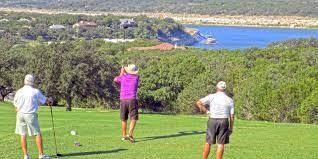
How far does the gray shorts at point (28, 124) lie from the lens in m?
14.6

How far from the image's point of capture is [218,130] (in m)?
14.3

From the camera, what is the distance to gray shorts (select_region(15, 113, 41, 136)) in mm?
14648

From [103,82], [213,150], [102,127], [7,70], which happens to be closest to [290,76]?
[103,82]

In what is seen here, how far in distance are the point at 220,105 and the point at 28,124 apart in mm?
4348

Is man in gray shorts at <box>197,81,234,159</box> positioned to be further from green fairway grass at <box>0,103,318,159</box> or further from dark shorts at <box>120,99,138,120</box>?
dark shorts at <box>120,99,138,120</box>

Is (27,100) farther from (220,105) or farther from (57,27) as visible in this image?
A: (57,27)

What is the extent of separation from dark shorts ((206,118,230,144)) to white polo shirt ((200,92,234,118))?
4.3 inches

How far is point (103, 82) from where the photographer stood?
57.6m

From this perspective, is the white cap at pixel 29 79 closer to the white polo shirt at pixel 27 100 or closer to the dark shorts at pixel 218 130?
the white polo shirt at pixel 27 100

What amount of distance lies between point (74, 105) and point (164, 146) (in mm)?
43819

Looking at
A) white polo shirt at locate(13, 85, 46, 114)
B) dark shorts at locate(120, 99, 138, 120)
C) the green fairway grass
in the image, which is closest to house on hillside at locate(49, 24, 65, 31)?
the green fairway grass

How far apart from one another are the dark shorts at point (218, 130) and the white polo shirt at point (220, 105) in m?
0.11

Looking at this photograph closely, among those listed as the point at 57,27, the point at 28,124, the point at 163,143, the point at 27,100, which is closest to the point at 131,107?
the point at 163,143

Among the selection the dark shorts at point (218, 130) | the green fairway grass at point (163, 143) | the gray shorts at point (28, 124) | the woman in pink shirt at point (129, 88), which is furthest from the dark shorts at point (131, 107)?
the dark shorts at point (218, 130)
